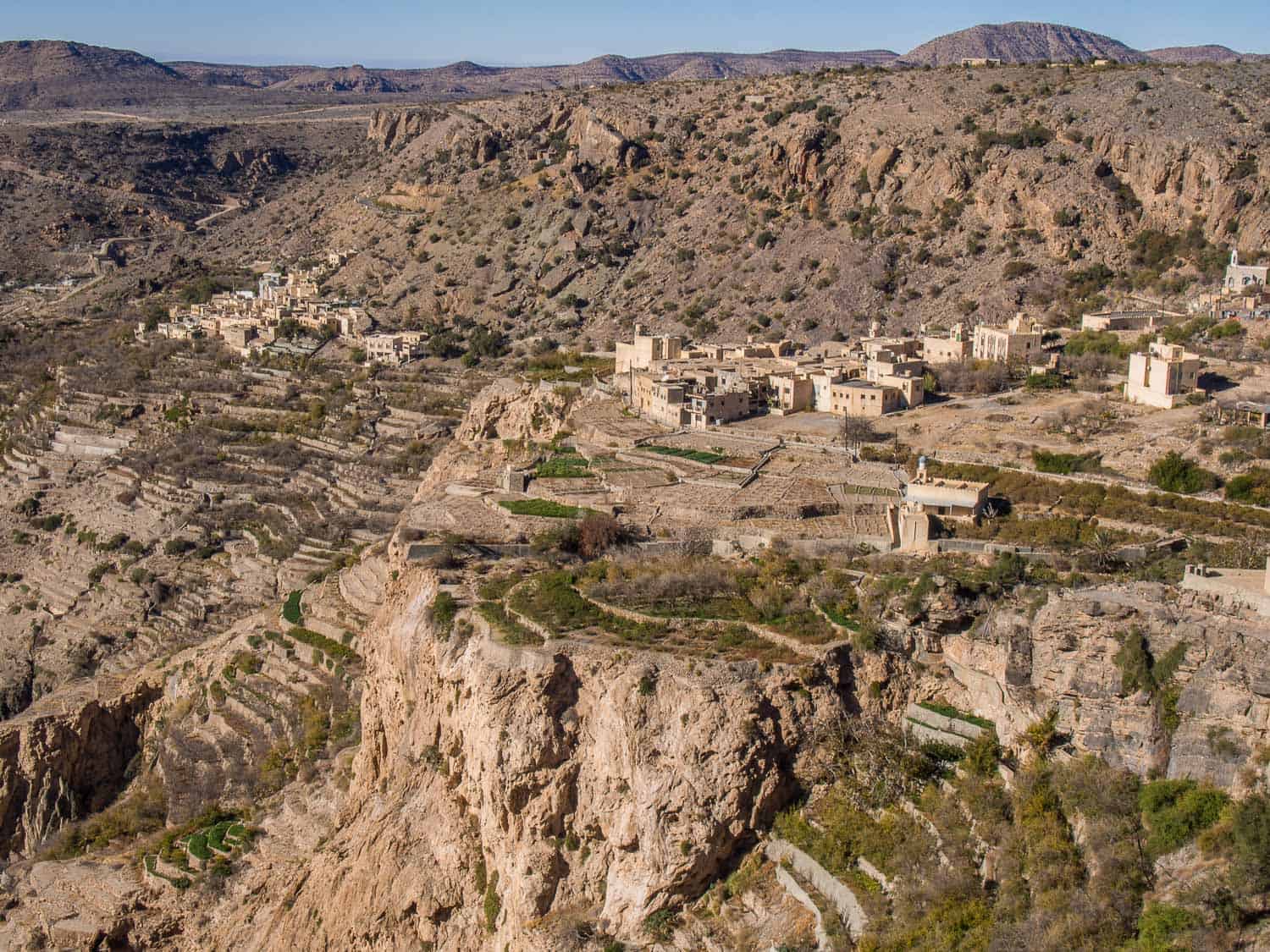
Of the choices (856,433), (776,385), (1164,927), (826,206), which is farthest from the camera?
(826,206)

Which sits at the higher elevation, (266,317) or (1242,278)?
(1242,278)

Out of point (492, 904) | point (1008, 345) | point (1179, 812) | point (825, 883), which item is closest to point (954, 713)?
point (825, 883)

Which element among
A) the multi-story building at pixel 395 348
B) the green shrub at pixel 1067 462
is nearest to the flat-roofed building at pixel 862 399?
the green shrub at pixel 1067 462

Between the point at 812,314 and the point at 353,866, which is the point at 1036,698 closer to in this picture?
the point at 353,866

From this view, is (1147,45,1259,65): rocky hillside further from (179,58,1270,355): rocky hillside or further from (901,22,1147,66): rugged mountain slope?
(179,58,1270,355): rocky hillside

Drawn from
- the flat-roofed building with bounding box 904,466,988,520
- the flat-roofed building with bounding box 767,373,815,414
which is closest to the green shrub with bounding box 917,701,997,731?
the flat-roofed building with bounding box 904,466,988,520

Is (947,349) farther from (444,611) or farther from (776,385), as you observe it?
(444,611)
